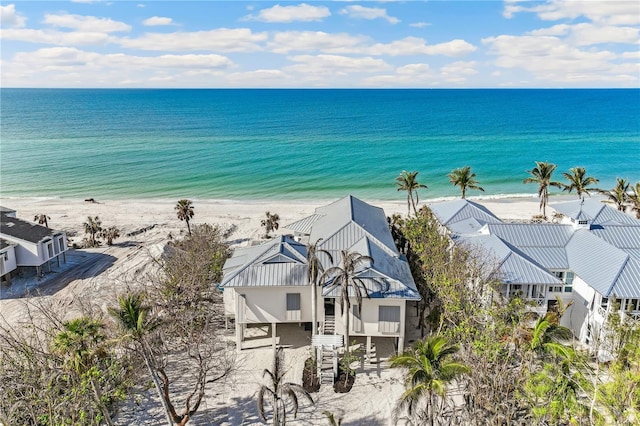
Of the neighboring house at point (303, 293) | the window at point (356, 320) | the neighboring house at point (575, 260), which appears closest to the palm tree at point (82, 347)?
the neighboring house at point (303, 293)

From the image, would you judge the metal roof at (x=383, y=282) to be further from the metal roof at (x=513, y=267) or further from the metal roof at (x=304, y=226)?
the metal roof at (x=304, y=226)

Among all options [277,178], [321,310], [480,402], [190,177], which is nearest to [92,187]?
[190,177]

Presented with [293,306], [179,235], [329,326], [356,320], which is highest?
[293,306]

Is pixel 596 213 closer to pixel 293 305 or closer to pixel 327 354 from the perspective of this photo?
pixel 327 354

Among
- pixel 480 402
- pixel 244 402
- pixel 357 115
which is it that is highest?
pixel 357 115

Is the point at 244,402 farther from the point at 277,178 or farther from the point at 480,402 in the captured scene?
the point at 277,178

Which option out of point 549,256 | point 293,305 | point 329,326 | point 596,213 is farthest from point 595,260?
point 293,305
